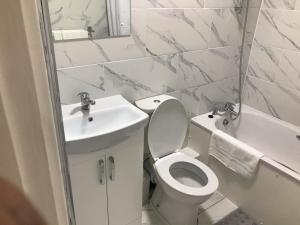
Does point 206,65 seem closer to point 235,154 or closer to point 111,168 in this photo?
point 235,154

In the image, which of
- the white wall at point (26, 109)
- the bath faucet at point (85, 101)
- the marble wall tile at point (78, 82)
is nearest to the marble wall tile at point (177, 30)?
the marble wall tile at point (78, 82)

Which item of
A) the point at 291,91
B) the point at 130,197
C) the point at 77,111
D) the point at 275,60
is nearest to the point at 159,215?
the point at 130,197

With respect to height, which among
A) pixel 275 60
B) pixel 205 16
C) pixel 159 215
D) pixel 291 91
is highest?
pixel 205 16

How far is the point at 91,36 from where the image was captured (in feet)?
4.57

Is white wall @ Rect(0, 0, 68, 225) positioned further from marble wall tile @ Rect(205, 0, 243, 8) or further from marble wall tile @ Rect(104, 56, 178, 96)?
marble wall tile @ Rect(205, 0, 243, 8)

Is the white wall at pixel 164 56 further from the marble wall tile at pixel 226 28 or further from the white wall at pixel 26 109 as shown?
the white wall at pixel 26 109

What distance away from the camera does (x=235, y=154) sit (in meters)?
1.82

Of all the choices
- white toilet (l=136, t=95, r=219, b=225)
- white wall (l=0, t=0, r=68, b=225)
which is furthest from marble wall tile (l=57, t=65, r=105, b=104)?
white wall (l=0, t=0, r=68, b=225)

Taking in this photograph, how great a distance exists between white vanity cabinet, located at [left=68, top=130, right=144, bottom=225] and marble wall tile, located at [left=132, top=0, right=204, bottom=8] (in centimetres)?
76

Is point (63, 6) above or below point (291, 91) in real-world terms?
above

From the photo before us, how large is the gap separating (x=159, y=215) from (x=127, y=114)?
2.81 feet

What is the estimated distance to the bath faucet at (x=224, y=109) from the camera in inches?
87.4

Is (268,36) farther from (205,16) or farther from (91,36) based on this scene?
(91,36)

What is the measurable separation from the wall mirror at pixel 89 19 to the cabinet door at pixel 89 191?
682 millimetres
